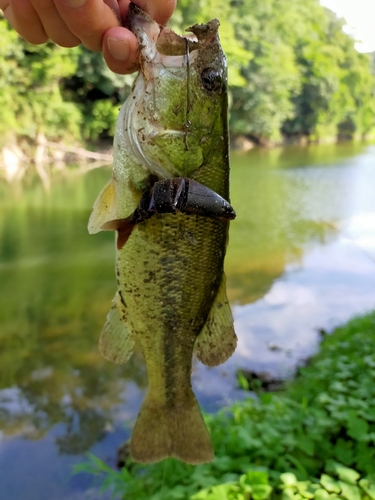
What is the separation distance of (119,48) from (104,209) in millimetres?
621

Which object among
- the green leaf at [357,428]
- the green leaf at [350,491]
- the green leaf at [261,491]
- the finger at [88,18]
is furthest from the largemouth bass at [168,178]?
the green leaf at [357,428]

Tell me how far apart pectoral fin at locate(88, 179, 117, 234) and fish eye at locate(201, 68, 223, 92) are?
54 centimetres

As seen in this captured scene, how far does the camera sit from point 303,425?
3268 mm

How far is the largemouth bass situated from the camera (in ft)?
5.88

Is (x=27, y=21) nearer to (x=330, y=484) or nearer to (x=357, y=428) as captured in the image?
(x=330, y=484)

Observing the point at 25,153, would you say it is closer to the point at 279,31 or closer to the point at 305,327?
the point at 305,327

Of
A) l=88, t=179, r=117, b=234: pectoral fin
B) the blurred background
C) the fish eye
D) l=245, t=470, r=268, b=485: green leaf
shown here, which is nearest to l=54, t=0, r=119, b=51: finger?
the fish eye

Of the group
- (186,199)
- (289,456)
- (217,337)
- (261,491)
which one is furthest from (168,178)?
(289,456)

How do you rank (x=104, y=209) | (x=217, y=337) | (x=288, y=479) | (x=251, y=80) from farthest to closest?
(x=251, y=80)
(x=288, y=479)
(x=217, y=337)
(x=104, y=209)

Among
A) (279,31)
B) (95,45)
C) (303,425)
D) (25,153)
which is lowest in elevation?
(303,425)

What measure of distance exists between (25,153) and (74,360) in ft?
65.4

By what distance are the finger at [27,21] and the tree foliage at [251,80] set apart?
2145cm

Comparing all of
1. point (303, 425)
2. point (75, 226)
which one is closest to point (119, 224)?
point (303, 425)

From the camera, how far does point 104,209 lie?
6.44 feet
